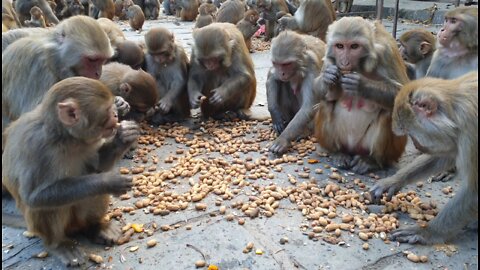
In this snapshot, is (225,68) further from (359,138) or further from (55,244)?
(55,244)

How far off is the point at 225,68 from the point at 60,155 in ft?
11.8

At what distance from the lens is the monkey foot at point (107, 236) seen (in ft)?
13.1

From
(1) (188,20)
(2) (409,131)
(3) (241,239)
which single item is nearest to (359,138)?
(2) (409,131)

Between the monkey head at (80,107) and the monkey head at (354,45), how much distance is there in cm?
251

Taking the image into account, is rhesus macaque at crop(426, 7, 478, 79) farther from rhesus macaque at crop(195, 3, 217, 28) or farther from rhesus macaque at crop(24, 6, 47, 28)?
rhesus macaque at crop(24, 6, 47, 28)

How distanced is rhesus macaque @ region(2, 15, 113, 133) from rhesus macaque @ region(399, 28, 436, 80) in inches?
163

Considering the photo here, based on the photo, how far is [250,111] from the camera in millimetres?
7391

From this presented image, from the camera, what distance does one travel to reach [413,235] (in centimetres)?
398

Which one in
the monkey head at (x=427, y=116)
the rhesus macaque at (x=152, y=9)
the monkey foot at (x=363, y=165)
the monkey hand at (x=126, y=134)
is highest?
the monkey head at (x=427, y=116)

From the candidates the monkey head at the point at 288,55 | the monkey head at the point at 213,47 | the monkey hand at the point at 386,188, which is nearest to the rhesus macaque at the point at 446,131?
the monkey hand at the point at 386,188

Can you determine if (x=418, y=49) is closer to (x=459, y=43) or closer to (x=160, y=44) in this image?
(x=459, y=43)

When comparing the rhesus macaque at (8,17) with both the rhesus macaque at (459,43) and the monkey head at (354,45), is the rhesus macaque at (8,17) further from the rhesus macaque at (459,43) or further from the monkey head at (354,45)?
the rhesus macaque at (459,43)

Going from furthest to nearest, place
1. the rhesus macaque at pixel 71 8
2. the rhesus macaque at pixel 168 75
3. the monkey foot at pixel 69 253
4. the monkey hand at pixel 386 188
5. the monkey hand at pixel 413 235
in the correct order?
the rhesus macaque at pixel 71 8 → the rhesus macaque at pixel 168 75 → the monkey hand at pixel 386 188 → the monkey hand at pixel 413 235 → the monkey foot at pixel 69 253

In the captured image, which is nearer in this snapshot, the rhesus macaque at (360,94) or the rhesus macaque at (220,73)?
the rhesus macaque at (360,94)
